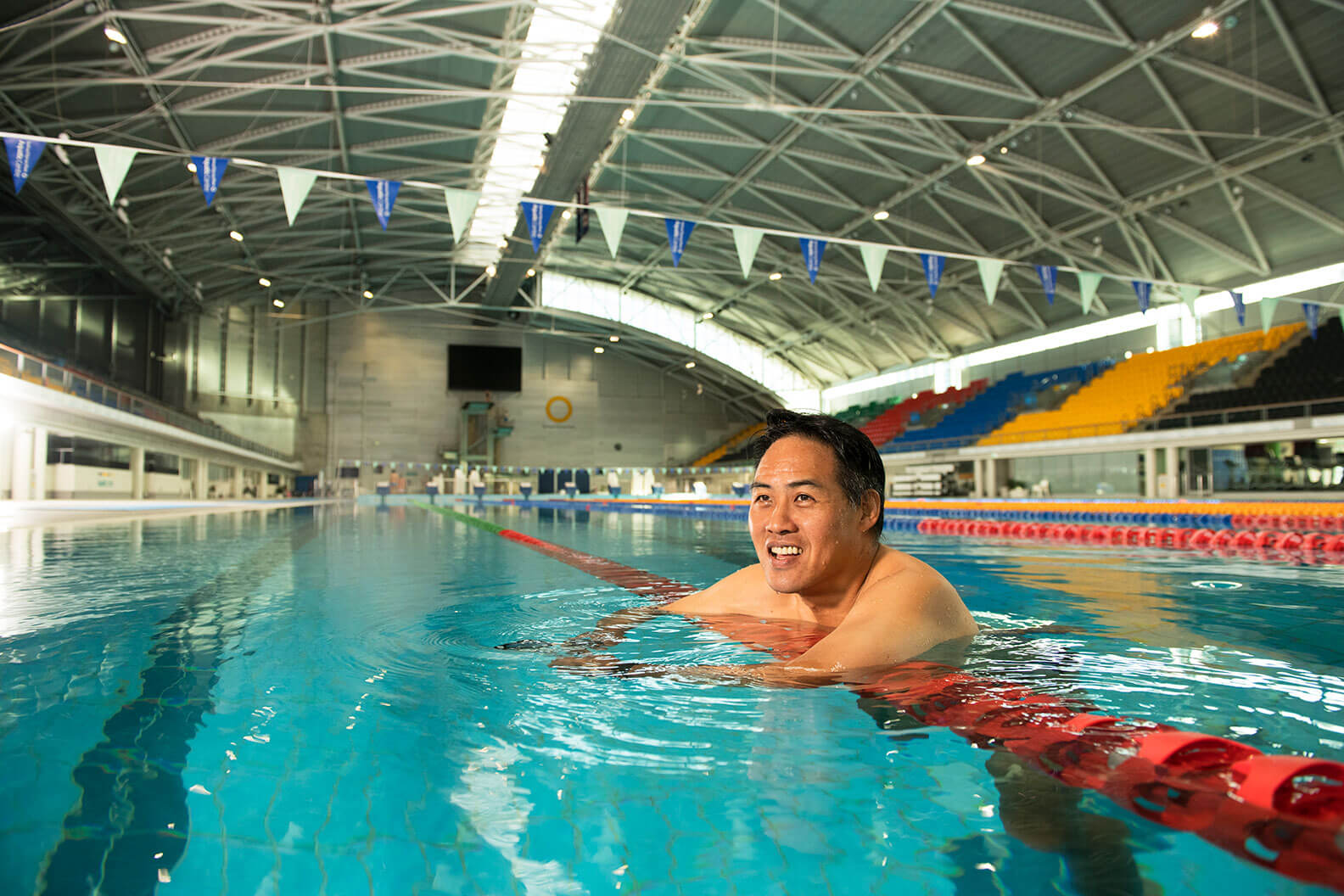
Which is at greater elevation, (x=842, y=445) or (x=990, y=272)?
(x=990, y=272)

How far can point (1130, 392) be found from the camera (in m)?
20.9

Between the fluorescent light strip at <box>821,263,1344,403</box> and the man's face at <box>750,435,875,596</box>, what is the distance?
58.8ft

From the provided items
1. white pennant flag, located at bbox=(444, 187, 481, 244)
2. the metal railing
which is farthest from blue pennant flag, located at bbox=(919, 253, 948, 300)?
the metal railing

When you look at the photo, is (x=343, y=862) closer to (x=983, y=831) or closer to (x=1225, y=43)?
(x=983, y=831)

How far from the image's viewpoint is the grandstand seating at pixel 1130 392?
1908 centimetres

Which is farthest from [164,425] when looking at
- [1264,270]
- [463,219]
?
[1264,270]

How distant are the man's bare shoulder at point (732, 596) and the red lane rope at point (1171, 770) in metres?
0.82

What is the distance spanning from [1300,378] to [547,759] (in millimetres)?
20041

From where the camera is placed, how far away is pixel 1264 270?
58.1 feet

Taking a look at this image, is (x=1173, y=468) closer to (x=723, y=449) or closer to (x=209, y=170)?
(x=209, y=170)

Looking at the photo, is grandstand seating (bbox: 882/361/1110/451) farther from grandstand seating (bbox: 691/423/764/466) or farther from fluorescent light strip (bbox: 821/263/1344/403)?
grandstand seating (bbox: 691/423/764/466)

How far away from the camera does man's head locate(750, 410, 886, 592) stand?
6.41ft

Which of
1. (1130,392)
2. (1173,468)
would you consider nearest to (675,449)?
(1130,392)

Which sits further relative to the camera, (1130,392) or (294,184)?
(1130,392)
